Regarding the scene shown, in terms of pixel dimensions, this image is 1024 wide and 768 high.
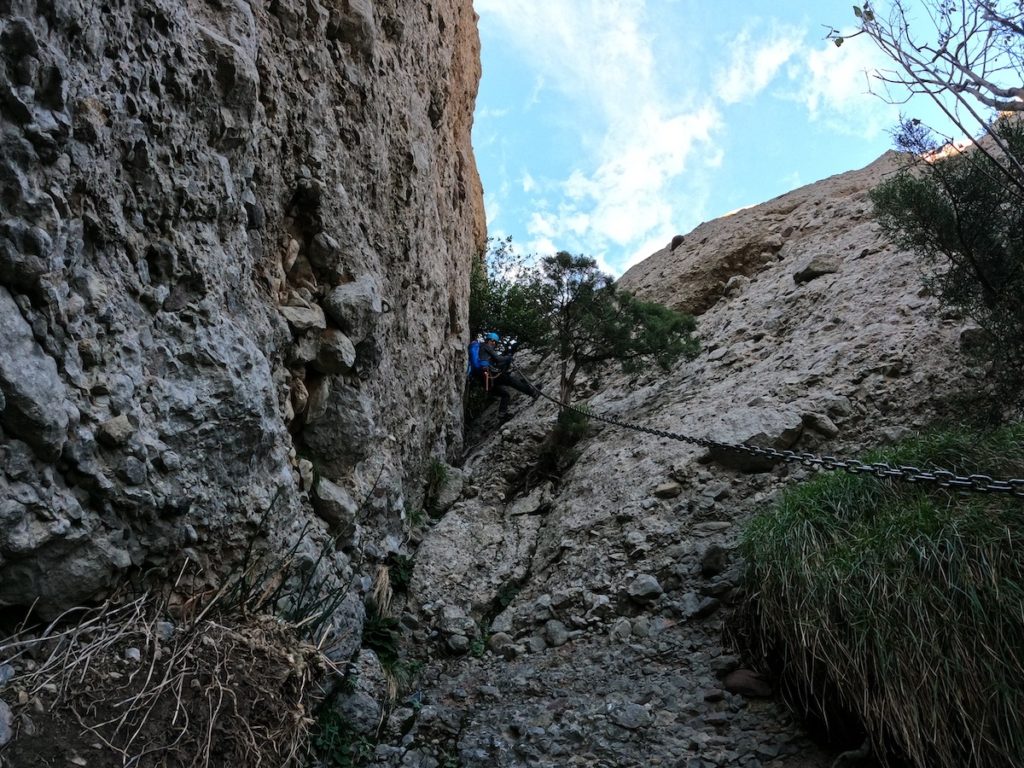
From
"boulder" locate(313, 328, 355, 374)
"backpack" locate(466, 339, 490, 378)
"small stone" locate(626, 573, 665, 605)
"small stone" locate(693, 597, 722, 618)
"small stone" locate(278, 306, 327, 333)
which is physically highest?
"backpack" locate(466, 339, 490, 378)

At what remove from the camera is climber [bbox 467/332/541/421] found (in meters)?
11.2

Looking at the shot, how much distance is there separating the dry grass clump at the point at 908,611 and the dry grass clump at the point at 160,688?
311cm

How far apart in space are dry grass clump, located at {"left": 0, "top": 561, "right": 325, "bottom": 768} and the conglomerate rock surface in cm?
130

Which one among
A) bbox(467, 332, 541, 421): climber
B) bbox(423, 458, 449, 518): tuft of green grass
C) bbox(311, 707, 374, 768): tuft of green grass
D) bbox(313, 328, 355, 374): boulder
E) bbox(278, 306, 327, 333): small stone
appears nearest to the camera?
bbox(311, 707, 374, 768): tuft of green grass

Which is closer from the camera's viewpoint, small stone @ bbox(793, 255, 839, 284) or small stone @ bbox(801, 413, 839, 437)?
small stone @ bbox(801, 413, 839, 437)

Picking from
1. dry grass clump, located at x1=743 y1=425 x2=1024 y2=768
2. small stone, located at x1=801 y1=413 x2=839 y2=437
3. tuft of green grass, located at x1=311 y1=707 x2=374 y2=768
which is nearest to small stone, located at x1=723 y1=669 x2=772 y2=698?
dry grass clump, located at x1=743 y1=425 x2=1024 y2=768

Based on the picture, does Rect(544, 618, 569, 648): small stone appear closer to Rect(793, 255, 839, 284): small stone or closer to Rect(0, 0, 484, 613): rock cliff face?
Rect(0, 0, 484, 613): rock cliff face

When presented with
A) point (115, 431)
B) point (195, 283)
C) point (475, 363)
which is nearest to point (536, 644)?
point (115, 431)

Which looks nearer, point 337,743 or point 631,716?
point 337,743

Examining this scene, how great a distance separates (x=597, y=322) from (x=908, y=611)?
272 inches

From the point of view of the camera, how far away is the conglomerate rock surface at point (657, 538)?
4.71 meters

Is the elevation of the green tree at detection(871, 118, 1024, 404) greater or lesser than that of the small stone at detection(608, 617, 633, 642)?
greater

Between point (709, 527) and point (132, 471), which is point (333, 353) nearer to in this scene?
point (132, 471)

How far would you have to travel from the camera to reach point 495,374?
37.0ft
